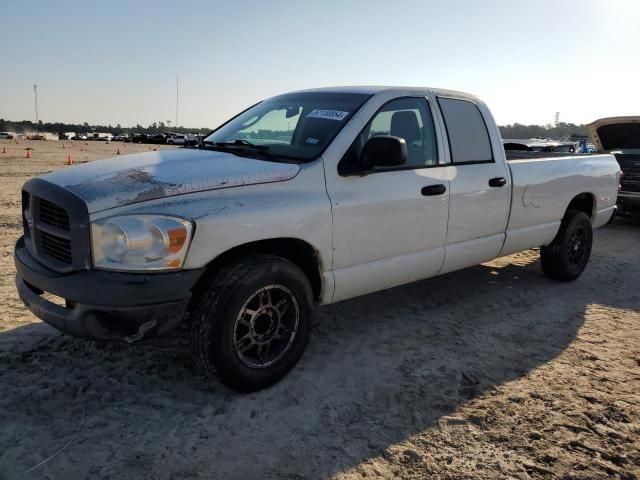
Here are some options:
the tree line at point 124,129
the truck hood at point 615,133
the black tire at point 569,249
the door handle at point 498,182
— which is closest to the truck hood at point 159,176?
the door handle at point 498,182

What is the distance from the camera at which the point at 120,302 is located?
2689 mm

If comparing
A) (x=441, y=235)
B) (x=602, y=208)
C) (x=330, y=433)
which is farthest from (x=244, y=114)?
(x=602, y=208)

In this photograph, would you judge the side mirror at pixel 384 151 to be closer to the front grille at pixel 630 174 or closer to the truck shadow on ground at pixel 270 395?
the truck shadow on ground at pixel 270 395

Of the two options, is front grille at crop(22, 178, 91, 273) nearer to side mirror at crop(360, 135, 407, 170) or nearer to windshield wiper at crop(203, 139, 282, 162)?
windshield wiper at crop(203, 139, 282, 162)

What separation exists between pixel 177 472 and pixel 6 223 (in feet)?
22.1

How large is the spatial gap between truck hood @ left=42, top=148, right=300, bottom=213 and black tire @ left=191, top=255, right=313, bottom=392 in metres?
0.50

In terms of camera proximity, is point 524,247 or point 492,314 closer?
point 492,314

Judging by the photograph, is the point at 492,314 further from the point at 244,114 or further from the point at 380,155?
the point at 244,114

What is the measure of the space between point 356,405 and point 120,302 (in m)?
1.51

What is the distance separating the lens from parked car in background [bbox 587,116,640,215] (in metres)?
9.67

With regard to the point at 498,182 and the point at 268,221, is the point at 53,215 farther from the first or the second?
the point at 498,182

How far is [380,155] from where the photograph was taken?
345cm

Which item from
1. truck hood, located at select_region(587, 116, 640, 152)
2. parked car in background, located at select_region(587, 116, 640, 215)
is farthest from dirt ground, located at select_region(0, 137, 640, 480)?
truck hood, located at select_region(587, 116, 640, 152)

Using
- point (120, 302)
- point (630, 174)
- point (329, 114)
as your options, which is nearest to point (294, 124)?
point (329, 114)
